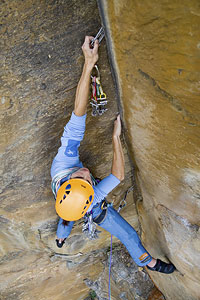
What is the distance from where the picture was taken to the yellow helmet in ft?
7.92

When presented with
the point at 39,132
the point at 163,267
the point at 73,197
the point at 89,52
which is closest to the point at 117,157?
the point at 73,197

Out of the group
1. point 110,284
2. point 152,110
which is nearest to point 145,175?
point 152,110

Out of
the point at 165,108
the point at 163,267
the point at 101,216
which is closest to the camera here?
the point at 165,108

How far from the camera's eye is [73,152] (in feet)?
8.31

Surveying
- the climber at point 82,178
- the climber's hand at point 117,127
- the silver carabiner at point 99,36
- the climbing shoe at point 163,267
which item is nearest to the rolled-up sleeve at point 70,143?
the climber at point 82,178

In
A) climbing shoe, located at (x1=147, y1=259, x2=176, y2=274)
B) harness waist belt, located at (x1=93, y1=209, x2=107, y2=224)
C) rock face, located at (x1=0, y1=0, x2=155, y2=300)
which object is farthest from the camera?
climbing shoe, located at (x1=147, y1=259, x2=176, y2=274)

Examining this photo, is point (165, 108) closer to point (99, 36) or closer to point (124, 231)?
point (99, 36)

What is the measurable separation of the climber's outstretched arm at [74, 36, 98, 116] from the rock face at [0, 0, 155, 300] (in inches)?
2.6

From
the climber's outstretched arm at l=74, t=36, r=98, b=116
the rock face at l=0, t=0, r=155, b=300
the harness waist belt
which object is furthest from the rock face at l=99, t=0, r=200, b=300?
the harness waist belt

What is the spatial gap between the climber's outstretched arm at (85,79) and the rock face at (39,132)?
7 centimetres

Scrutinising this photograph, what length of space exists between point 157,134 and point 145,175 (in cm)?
82

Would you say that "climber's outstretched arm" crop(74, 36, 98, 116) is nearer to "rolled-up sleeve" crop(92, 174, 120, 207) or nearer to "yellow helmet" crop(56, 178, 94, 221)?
"yellow helmet" crop(56, 178, 94, 221)

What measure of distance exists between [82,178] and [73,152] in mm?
288

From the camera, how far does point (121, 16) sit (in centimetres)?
174
